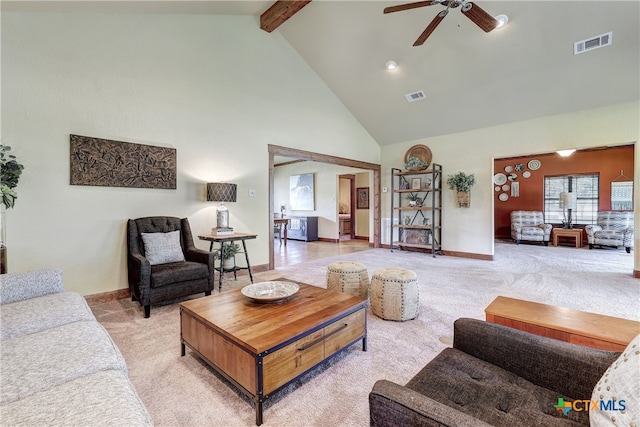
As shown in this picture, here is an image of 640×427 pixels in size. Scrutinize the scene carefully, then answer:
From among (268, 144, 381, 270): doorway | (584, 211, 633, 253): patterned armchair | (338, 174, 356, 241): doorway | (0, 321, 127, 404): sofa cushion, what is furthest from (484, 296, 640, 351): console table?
(584, 211, 633, 253): patterned armchair

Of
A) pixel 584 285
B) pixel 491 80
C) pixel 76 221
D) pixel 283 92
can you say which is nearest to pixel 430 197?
pixel 491 80

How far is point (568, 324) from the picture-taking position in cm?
161

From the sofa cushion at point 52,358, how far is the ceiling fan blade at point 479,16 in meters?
A: 3.95

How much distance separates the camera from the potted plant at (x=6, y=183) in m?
2.48

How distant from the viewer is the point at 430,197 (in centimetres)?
677

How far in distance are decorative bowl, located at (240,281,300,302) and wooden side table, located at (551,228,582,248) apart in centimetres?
898

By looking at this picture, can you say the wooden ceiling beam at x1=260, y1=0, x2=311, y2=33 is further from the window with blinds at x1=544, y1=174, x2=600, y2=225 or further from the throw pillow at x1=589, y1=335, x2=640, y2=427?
the window with blinds at x1=544, y1=174, x2=600, y2=225

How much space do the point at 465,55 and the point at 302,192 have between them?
20.3ft

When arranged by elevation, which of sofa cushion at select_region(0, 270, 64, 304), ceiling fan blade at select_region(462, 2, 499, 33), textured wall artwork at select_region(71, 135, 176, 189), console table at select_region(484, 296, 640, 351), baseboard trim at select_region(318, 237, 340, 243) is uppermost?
ceiling fan blade at select_region(462, 2, 499, 33)

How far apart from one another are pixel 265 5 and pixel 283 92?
130 cm

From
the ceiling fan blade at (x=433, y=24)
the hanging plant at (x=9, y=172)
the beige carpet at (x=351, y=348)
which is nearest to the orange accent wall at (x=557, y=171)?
the beige carpet at (x=351, y=348)

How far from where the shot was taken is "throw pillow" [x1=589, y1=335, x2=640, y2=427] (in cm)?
66

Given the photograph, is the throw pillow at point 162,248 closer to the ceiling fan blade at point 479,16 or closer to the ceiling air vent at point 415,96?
the ceiling fan blade at point 479,16

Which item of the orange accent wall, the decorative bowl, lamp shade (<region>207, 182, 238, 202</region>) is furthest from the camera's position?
the orange accent wall
